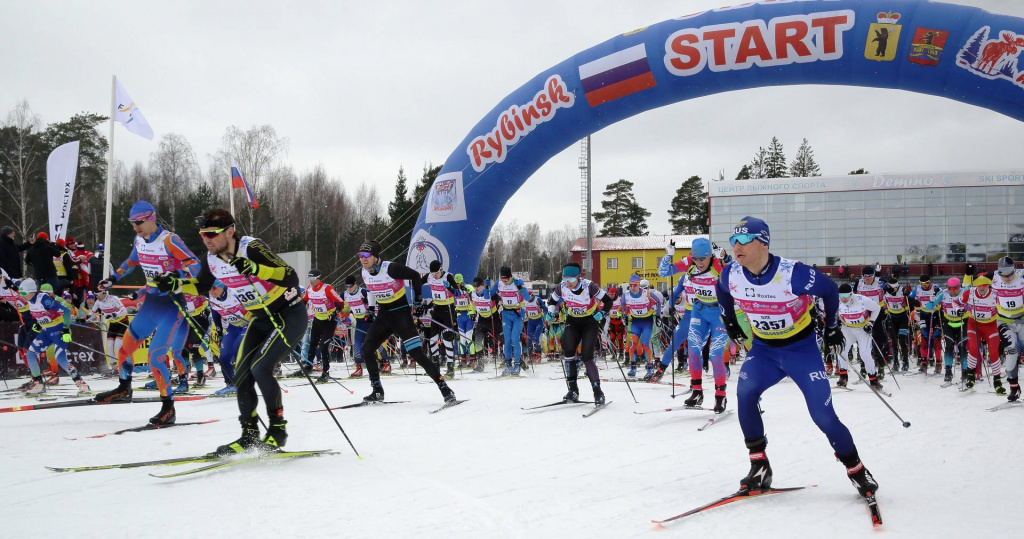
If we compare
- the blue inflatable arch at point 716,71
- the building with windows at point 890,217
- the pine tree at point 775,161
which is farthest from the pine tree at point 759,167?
the blue inflatable arch at point 716,71

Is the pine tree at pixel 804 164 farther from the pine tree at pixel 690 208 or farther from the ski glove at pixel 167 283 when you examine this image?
the ski glove at pixel 167 283

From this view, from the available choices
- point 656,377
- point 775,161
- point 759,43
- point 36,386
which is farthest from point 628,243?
point 36,386

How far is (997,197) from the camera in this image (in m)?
42.6

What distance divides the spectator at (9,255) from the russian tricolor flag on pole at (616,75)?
11.6 m

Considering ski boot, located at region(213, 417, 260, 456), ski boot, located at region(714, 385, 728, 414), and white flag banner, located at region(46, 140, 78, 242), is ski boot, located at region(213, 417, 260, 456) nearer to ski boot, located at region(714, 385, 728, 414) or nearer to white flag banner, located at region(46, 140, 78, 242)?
ski boot, located at region(714, 385, 728, 414)

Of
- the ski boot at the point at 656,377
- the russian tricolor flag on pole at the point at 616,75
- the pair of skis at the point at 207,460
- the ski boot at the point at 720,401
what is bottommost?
the ski boot at the point at 656,377

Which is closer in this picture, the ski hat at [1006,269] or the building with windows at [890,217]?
the ski hat at [1006,269]

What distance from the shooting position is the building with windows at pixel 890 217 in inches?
1679

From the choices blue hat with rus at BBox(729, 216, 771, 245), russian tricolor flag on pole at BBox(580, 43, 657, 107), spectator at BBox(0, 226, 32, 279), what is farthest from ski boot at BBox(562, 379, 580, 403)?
spectator at BBox(0, 226, 32, 279)

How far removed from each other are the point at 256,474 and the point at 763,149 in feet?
266

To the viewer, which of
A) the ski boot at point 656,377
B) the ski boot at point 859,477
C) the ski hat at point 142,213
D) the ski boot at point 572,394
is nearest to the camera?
the ski boot at point 859,477

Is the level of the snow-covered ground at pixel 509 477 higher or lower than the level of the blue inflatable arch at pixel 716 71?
lower

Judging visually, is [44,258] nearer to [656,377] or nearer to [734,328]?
[656,377]

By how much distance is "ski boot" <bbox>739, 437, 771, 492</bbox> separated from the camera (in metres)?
4.23
